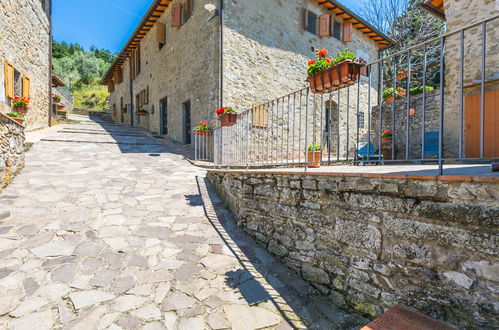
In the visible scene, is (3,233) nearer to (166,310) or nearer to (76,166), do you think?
(166,310)

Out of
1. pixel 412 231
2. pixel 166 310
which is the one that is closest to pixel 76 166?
pixel 166 310

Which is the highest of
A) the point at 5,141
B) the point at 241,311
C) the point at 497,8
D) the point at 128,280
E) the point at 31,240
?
the point at 497,8

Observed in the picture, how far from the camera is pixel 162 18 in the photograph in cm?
1218

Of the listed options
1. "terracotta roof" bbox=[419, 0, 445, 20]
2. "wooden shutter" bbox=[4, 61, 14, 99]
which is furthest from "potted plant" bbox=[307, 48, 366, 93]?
"wooden shutter" bbox=[4, 61, 14, 99]

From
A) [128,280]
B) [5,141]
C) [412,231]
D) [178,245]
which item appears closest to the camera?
[412,231]

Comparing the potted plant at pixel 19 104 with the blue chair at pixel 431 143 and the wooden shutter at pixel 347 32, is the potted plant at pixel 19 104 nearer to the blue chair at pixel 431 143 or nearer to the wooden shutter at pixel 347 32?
the blue chair at pixel 431 143

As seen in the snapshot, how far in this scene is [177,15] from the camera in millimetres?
10305

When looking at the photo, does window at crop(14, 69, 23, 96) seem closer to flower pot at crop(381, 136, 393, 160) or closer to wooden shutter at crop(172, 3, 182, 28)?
wooden shutter at crop(172, 3, 182, 28)

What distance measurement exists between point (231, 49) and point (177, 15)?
11.8ft

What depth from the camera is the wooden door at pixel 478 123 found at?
5816 mm

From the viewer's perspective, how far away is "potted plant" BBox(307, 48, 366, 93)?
327 cm

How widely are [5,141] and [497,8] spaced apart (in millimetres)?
10624

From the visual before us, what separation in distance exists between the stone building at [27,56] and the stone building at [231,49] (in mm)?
4127

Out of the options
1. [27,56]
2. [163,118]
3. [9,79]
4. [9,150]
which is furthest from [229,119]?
[27,56]
